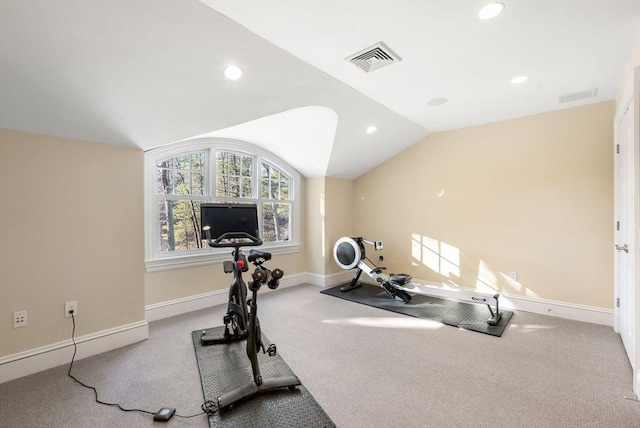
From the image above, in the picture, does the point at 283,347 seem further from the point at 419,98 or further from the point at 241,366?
the point at 419,98

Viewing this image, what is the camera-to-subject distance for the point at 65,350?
2.50 m

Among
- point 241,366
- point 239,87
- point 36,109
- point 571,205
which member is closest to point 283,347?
point 241,366

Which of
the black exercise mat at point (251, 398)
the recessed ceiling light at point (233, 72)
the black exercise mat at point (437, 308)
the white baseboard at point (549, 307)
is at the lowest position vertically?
the black exercise mat at point (437, 308)

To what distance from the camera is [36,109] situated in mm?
2191

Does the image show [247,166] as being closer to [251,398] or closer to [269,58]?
[269,58]

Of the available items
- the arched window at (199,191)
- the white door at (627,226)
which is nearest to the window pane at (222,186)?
the arched window at (199,191)

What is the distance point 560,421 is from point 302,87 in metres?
3.17

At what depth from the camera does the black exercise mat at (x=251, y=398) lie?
1785 mm

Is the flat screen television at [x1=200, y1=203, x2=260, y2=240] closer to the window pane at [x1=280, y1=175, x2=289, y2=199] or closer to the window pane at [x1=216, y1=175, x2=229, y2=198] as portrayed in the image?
the window pane at [x1=216, y1=175, x2=229, y2=198]

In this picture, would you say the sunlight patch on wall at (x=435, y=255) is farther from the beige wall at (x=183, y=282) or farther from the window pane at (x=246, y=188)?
the beige wall at (x=183, y=282)

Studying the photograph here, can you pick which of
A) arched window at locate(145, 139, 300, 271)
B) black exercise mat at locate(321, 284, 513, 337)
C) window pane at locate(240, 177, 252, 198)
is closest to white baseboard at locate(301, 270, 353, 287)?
black exercise mat at locate(321, 284, 513, 337)

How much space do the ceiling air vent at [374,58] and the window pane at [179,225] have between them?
280 cm

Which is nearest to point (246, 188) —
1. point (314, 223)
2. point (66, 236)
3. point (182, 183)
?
point (182, 183)

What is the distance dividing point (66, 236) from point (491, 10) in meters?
A: 3.72
